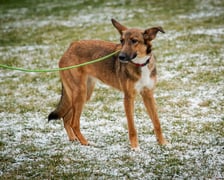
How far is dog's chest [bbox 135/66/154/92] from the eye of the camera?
6.13m

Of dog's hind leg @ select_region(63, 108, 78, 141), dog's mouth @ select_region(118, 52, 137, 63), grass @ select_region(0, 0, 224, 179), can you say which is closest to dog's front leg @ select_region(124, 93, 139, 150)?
grass @ select_region(0, 0, 224, 179)

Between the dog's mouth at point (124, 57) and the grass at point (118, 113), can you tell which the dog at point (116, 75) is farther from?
the grass at point (118, 113)

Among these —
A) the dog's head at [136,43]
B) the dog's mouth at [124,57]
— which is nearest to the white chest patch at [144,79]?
the dog's head at [136,43]

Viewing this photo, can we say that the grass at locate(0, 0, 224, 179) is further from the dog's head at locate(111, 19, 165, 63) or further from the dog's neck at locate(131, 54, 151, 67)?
the dog's head at locate(111, 19, 165, 63)

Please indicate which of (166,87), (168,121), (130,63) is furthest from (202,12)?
(130,63)

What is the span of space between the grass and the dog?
363mm

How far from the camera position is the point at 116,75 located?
6496mm

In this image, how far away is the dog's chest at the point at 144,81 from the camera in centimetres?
613

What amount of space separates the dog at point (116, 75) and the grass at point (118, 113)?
1.19 feet

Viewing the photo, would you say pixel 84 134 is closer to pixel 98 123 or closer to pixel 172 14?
pixel 98 123

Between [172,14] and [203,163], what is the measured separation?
43.2ft

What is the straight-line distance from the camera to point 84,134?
7.07 meters

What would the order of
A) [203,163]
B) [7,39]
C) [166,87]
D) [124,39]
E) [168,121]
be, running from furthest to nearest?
[7,39] → [166,87] → [168,121] → [124,39] → [203,163]

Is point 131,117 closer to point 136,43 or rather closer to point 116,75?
point 116,75
